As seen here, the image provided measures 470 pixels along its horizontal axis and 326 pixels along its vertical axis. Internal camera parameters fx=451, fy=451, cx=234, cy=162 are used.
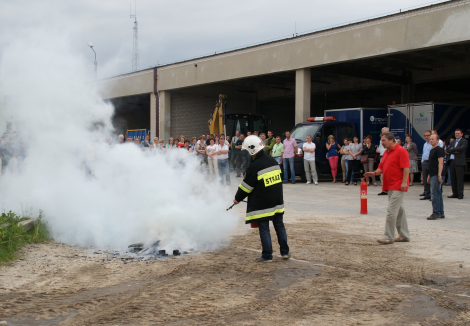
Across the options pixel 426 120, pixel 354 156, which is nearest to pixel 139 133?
pixel 354 156

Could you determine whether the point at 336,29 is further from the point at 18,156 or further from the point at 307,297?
the point at 307,297

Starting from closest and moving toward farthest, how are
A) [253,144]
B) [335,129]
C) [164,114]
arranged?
[253,144] → [335,129] → [164,114]

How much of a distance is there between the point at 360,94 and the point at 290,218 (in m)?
27.1

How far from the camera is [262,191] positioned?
23.0ft

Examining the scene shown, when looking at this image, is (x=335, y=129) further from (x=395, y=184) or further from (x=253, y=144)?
(x=253, y=144)

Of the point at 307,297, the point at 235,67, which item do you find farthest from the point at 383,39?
the point at 307,297

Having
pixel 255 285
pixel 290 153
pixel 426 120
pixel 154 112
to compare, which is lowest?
pixel 255 285

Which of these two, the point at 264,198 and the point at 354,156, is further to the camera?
the point at 354,156

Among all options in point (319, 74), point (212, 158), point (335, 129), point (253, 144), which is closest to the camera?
point (253, 144)

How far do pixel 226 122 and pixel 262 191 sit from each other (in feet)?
68.1


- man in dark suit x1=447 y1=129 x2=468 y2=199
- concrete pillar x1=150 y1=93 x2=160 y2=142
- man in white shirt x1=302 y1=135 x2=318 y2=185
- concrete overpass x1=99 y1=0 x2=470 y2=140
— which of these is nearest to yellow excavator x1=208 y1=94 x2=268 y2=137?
concrete overpass x1=99 y1=0 x2=470 y2=140

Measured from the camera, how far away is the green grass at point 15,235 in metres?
7.20

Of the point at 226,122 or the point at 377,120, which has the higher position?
the point at 226,122

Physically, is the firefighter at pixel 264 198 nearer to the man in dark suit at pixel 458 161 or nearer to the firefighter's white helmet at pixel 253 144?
the firefighter's white helmet at pixel 253 144
